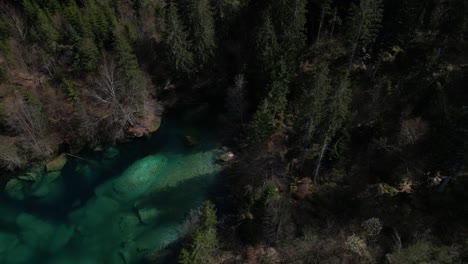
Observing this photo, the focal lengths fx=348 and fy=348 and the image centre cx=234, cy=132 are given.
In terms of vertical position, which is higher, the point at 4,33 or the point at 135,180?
the point at 4,33

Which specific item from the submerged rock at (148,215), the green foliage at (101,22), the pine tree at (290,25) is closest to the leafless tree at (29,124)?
the green foliage at (101,22)

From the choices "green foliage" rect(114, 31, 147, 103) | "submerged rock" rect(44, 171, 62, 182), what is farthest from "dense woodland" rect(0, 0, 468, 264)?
"submerged rock" rect(44, 171, 62, 182)

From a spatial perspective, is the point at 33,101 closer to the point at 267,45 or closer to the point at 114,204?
the point at 114,204

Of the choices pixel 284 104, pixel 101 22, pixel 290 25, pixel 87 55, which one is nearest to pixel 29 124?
pixel 87 55

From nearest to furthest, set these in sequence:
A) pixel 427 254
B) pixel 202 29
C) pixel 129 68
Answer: pixel 427 254, pixel 129 68, pixel 202 29

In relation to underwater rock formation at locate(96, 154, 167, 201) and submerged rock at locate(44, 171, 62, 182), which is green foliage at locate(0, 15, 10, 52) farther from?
underwater rock formation at locate(96, 154, 167, 201)

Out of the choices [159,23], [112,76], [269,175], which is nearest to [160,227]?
[269,175]
